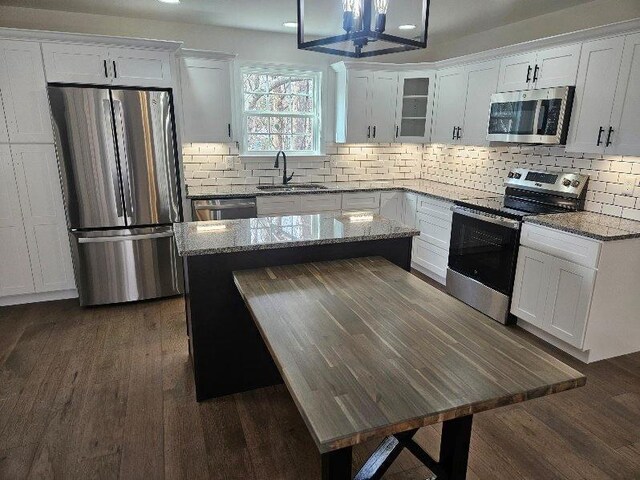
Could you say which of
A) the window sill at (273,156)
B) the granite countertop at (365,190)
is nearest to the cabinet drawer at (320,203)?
the granite countertop at (365,190)

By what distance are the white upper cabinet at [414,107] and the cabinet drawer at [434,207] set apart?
32.5 inches

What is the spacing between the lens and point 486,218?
340cm

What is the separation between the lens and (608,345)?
2.88 meters

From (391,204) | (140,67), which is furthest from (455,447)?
(140,67)

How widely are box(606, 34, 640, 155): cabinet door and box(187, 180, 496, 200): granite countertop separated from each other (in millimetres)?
1301

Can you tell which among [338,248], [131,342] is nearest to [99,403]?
[131,342]

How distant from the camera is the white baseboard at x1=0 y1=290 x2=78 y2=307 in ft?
12.0

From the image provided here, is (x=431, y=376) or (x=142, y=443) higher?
(x=431, y=376)

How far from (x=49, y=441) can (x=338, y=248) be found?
1786mm

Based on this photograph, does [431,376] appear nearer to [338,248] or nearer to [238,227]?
[338,248]

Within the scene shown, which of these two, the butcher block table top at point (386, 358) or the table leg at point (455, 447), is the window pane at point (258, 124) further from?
the table leg at point (455, 447)

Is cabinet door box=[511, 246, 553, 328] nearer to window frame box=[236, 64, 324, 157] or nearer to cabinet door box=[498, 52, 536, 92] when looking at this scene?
cabinet door box=[498, 52, 536, 92]

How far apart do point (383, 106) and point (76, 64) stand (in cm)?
299

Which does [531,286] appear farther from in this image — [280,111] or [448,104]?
[280,111]
